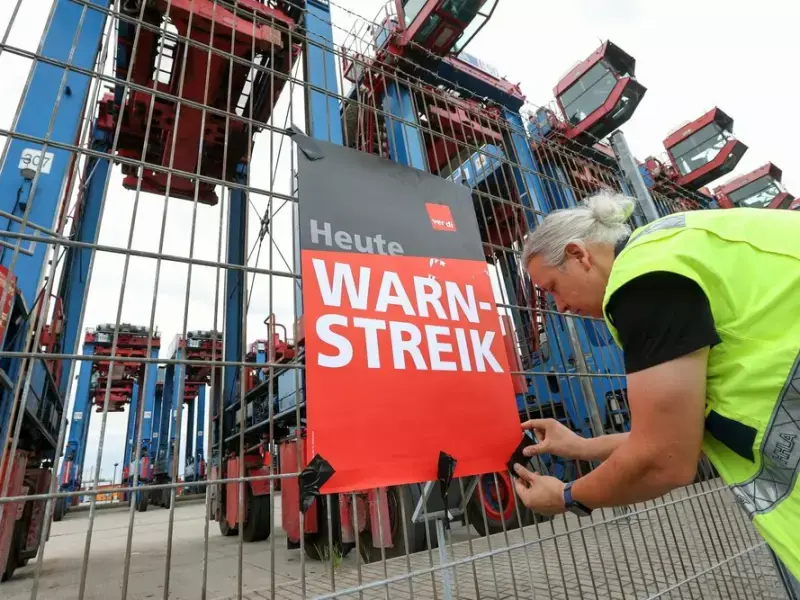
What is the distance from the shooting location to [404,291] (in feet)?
5.40

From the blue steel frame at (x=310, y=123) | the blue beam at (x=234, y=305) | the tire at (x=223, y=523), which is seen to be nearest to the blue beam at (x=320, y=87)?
the blue steel frame at (x=310, y=123)

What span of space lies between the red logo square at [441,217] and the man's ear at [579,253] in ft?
2.76

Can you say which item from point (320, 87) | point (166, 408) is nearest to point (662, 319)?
point (320, 87)

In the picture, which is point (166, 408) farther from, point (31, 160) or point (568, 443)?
point (568, 443)

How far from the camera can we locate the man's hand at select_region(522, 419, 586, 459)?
1435 mm

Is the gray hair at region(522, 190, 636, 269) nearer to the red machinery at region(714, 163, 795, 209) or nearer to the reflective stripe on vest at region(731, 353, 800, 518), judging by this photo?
the reflective stripe on vest at region(731, 353, 800, 518)

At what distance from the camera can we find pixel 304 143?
1.71 meters

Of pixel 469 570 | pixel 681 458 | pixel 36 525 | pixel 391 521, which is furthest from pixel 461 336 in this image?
pixel 36 525

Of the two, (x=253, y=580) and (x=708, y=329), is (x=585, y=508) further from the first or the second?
(x=253, y=580)

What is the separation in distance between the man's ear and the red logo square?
0.84 m

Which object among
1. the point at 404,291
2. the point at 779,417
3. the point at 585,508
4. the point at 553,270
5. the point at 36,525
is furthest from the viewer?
the point at 36,525

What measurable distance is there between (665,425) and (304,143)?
1558 mm

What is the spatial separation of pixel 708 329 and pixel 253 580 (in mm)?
3425

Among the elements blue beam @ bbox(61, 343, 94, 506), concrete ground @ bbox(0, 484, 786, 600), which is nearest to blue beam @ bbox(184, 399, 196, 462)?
blue beam @ bbox(61, 343, 94, 506)
